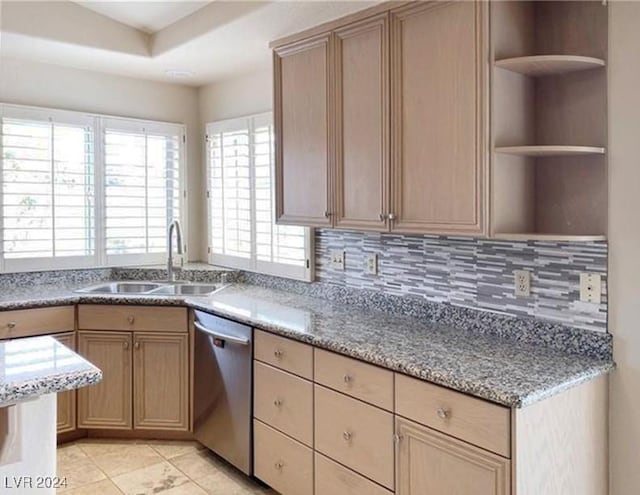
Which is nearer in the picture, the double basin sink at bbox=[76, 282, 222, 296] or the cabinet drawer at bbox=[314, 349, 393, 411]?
the cabinet drawer at bbox=[314, 349, 393, 411]

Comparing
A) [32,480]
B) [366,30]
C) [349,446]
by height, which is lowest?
[349,446]

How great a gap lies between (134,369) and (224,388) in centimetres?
70

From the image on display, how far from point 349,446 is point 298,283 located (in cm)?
132

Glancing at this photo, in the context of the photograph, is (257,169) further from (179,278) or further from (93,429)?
(93,429)

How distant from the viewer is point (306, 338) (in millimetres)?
2330

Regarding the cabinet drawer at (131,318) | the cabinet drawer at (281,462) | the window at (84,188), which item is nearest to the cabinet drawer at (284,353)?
the cabinet drawer at (281,462)

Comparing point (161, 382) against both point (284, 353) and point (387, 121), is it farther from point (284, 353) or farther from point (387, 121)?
point (387, 121)

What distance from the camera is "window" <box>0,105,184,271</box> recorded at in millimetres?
3459

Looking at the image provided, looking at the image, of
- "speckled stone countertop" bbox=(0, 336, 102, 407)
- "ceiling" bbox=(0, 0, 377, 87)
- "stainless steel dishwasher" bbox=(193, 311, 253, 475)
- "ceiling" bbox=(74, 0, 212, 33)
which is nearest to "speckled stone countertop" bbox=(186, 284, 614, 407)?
"stainless steel dishwasher" bbox=(193, 311, 253, 475)

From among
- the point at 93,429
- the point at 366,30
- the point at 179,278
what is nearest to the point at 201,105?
the point at 179,278

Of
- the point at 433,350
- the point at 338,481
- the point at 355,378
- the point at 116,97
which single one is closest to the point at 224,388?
the point at 338,481

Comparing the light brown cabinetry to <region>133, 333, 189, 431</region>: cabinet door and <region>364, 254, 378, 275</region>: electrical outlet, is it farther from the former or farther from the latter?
<region>364, 254, 378, 275</region>: electrical outlet

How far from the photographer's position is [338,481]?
224 centimetres

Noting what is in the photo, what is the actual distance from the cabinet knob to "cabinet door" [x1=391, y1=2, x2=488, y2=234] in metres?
0.66
